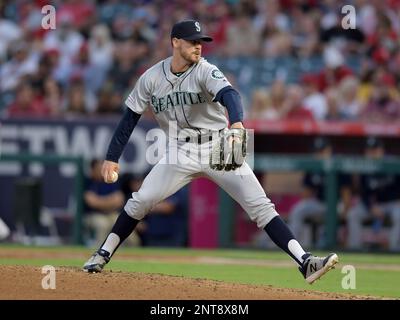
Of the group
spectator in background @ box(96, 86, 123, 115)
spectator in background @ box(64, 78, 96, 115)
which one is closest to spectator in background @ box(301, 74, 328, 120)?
spectator in background @ box(96, 86, 123, 115)

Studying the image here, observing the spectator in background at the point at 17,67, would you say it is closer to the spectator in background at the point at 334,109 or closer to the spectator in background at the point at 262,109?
the spectator in background at the point at 262,109

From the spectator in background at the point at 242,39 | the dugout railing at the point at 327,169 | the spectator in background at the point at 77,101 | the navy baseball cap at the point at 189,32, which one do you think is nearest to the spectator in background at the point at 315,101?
the dugout railing at the point at 327,169

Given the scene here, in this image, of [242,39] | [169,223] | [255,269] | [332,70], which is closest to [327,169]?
[332,70]

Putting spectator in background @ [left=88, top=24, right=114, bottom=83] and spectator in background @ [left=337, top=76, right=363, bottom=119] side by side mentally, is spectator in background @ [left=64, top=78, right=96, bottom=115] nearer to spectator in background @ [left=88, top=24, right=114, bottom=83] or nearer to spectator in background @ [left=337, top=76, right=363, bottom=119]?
spectator in background @ [left=88, top=24, right=114, bottom=83]

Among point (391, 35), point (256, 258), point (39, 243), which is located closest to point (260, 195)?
point (256, 258)

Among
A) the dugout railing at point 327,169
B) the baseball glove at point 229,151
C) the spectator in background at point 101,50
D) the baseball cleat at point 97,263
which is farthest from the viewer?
the spectator in background at point 101,50

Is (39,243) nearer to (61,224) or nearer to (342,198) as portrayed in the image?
(61,224)

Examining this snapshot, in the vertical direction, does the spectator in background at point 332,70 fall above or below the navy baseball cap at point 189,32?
above

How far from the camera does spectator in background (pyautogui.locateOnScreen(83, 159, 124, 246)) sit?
1379 centimetres

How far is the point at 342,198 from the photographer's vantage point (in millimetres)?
13414

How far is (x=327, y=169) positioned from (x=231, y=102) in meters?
6.28

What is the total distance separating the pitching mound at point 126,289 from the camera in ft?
22.3

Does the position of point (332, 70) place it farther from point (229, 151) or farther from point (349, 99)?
point (229, 151)
